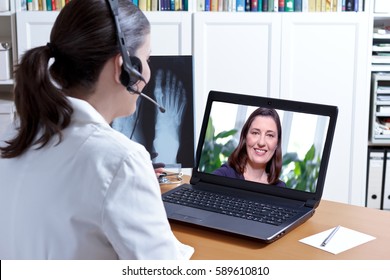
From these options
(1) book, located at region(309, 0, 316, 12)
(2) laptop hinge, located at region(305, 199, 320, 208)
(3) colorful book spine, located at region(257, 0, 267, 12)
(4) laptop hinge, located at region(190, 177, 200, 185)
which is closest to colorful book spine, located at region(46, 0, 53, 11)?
(3) colorful book spine, located at region(257, 0, 267, 12)

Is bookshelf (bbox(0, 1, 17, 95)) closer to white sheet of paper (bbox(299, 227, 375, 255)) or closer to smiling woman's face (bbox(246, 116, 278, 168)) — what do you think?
smiling woman's face (bbox(246, 116, 278, 168))

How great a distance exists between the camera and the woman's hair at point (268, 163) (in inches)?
65.2

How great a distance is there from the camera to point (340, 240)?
4.85 feet

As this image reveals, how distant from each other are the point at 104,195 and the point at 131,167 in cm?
6

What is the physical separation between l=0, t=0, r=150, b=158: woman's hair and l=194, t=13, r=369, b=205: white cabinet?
190 centimetres

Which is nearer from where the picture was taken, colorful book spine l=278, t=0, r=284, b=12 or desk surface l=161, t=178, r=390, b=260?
desk surface l=161, t=178, r=390, b=260

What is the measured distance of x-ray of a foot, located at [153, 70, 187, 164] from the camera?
1.91 metres

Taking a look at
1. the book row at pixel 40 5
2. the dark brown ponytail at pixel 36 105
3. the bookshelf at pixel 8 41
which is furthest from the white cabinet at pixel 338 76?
the dark brown ponytail at pixel 36 105

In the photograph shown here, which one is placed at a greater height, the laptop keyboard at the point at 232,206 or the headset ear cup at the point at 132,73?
the headset ear cup at the point at 132,73

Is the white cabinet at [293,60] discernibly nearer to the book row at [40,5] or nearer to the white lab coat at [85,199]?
the book row at [40,5]

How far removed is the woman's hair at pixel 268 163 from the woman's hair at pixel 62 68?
0.54 m

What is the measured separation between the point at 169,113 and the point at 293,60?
1403 mm
